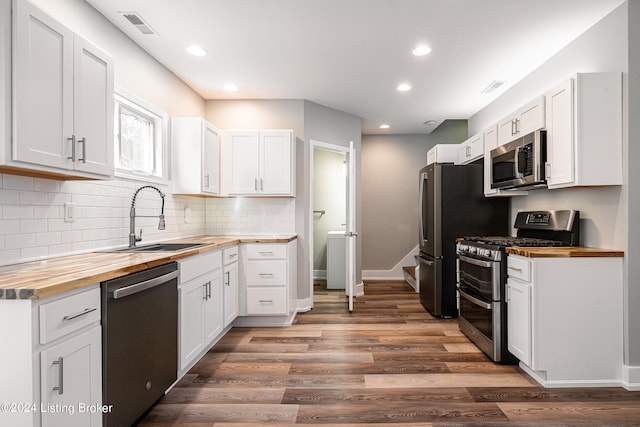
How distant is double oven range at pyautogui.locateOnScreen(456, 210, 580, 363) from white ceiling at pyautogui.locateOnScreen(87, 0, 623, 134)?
1.45 m

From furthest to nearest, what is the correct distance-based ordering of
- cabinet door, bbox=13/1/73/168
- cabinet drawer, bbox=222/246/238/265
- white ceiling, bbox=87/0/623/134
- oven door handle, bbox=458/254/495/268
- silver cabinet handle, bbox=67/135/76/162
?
1. cabinet drawer, bbox=222/246/238/265
2. oven door handle, bbox=458/254/495/268
3. white ceiling, bbox=87/0/623/134
4. silver cabinet handle, bbox=67/135/76/162
5. cabinet door, bbox=13/1/73/168

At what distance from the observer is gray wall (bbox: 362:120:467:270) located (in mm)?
6695

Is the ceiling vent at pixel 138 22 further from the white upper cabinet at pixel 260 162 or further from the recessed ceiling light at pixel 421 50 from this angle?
the recessed ceiling light at pixel 421 50

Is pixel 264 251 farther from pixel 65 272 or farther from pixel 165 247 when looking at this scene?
pixel 65 272

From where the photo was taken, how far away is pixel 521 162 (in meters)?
3.11

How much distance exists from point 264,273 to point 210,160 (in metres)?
1.31

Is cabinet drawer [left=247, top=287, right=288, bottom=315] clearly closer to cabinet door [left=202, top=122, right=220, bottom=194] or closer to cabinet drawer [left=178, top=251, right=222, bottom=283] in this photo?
cabinet drawer [left=178, top=251, right=222, bottom=283]

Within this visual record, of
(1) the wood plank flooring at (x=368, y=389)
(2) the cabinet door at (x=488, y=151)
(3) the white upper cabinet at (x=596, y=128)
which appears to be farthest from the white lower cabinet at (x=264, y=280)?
(3) the white upper cabinet at (x=596, y=128)

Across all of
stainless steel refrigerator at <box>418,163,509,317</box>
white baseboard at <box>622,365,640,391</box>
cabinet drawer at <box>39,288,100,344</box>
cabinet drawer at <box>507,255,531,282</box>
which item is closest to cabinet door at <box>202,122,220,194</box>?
cabinet drawer at <box>39,288,100,344</box>

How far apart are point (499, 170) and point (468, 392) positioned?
2.05 m

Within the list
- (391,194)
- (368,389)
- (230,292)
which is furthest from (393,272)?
(368,389)

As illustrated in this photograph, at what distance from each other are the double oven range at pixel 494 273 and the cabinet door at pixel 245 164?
2.34m

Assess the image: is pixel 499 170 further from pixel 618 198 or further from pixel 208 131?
pixel 208 131

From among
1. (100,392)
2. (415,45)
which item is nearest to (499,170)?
(415,45)
